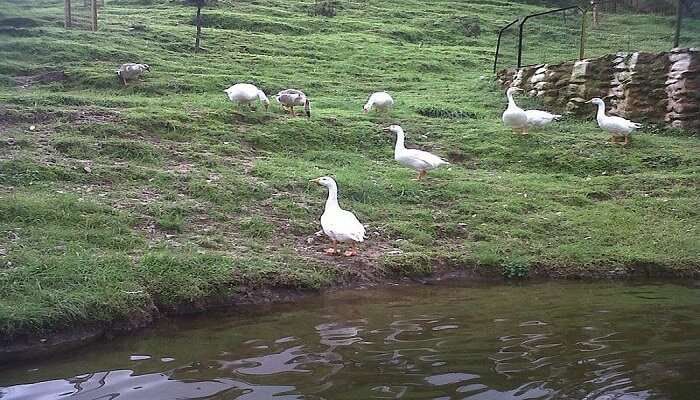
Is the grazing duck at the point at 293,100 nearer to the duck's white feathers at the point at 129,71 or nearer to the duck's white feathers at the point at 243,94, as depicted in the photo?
the duck's white feathers at the point at 243,94

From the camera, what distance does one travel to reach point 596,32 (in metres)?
25.3

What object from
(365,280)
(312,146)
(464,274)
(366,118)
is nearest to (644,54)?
(366,118)

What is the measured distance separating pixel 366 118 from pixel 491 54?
12.9m

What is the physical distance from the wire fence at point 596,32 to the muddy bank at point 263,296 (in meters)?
8.59

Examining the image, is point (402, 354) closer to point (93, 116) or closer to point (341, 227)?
point (341, 227)

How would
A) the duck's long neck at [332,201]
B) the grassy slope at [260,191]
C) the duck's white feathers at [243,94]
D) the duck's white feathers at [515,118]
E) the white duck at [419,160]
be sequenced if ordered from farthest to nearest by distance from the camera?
1. the duck's white feathers at [515,118]
2. the duck's white feathers at [243,94]
3. the white duck at [419,160]
4. the duck's long neck at [332,201]
5. the grassy slope at [260,191]

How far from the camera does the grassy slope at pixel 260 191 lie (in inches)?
305

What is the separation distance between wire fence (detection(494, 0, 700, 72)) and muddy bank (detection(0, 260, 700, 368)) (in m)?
8.59

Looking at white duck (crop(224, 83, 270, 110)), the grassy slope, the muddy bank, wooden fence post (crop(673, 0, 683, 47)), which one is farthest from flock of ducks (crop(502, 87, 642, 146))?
the muddy bank

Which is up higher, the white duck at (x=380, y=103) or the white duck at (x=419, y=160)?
the white duck at (x=380, y=103)

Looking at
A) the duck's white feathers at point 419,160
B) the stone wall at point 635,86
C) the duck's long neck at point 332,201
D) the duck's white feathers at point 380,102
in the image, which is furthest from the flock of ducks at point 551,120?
the duck's long neck at point 332,201

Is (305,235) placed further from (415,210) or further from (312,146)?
(312,146)

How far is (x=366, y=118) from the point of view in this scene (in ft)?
51.3

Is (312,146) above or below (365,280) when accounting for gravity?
above
